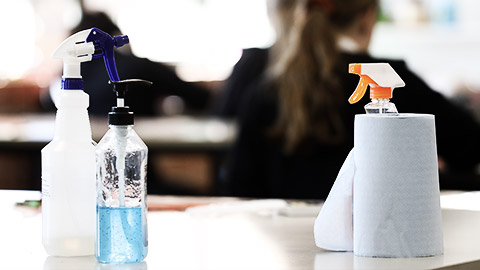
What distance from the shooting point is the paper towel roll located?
1.03 metres

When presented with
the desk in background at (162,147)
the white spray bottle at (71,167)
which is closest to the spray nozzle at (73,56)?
the white spray bottle at (71,167)

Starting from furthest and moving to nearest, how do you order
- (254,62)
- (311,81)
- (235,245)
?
(254,62) → (311,81) → (235,245)

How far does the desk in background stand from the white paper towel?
97.5 inches

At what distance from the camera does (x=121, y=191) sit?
104cm

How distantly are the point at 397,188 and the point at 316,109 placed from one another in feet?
4.71

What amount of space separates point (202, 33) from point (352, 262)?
5.37m

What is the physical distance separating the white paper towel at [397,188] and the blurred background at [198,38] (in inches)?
131

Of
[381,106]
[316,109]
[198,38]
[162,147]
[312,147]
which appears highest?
[198,38]

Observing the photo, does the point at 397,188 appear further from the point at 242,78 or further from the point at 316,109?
the point at 242,78

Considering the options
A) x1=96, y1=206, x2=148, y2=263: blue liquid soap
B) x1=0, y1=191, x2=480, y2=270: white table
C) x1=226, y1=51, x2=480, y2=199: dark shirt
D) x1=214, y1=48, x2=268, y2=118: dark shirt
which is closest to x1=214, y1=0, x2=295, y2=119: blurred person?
x1=214, y1=48, x2=268, y2=118: dark shirt

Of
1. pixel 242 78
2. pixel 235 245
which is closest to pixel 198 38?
pixel 242 78

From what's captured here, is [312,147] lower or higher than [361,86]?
lower

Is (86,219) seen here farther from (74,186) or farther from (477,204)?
(477,204)

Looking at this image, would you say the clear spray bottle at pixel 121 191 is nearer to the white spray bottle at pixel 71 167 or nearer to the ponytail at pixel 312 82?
the white spray bottle at pixel 71 167
